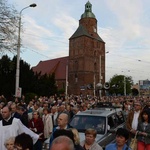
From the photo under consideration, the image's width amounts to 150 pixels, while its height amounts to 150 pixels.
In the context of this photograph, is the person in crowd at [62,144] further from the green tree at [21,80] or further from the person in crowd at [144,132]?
the green tree at [21,80]

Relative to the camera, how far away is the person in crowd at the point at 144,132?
6.63 m

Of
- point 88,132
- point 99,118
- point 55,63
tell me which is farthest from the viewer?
point 55,63

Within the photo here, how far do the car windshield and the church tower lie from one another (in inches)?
2520

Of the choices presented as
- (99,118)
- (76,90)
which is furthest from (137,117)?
(76,90)

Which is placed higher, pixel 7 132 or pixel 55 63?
pixel 55 63

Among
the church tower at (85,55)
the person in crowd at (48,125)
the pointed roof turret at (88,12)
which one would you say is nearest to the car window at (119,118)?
the person in crowd at (48,125)

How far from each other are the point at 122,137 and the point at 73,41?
7579 cm

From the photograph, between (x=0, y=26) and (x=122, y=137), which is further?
(x=0, y=26)

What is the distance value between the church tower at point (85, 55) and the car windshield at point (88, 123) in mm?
64003

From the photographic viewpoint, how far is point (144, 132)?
672cm

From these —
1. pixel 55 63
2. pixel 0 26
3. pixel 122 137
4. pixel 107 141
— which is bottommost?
pixel 107 141

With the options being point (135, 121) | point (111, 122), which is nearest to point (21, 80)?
point (111, 122)

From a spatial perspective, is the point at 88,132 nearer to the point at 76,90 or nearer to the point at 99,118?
the point at 99,118

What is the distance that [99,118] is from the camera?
Result: 8.73 metres
